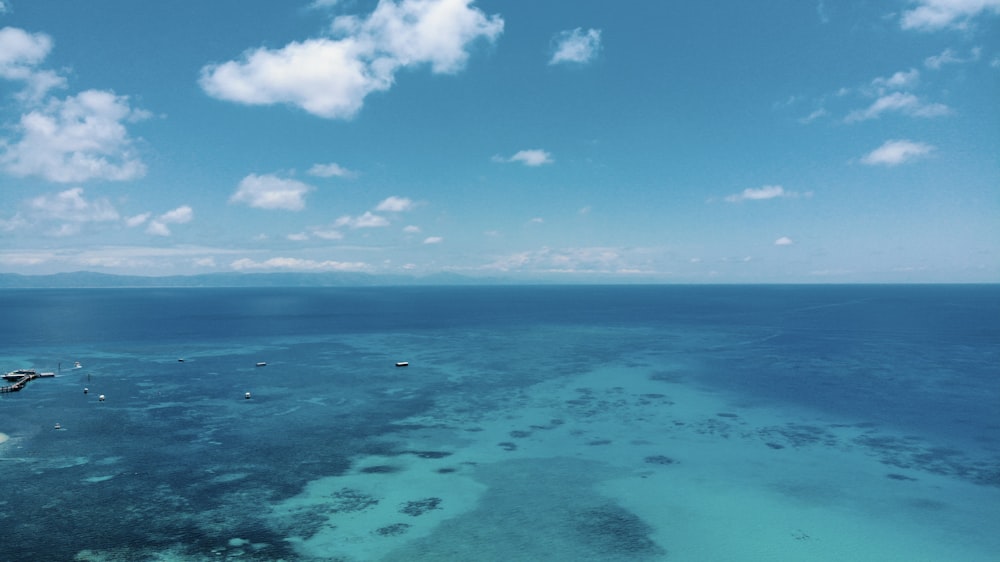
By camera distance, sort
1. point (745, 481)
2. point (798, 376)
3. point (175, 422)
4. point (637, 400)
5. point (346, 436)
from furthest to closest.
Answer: point (798, 376) < point (637, 400) < point (175, 422) < point (346, 436) < point (745, 481)

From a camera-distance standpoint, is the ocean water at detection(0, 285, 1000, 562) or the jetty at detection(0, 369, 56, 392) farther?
the jetty at detection(0, 369, 56, 392)

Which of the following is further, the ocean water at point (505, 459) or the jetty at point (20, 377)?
the jetty at point (20, 377)

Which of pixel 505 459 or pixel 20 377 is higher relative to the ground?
pixel 20 377

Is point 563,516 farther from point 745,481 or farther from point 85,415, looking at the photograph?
point 85,415

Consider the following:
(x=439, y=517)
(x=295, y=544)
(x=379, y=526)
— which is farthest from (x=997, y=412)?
(x=295, y=544)

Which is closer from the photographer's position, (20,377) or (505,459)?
(505,459)

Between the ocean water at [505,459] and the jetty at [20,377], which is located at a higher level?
the jetty at [20,377]

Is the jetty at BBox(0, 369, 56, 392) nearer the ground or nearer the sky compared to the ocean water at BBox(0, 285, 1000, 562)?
nearer the sky

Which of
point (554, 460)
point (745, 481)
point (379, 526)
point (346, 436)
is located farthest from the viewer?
point (346, 436)
